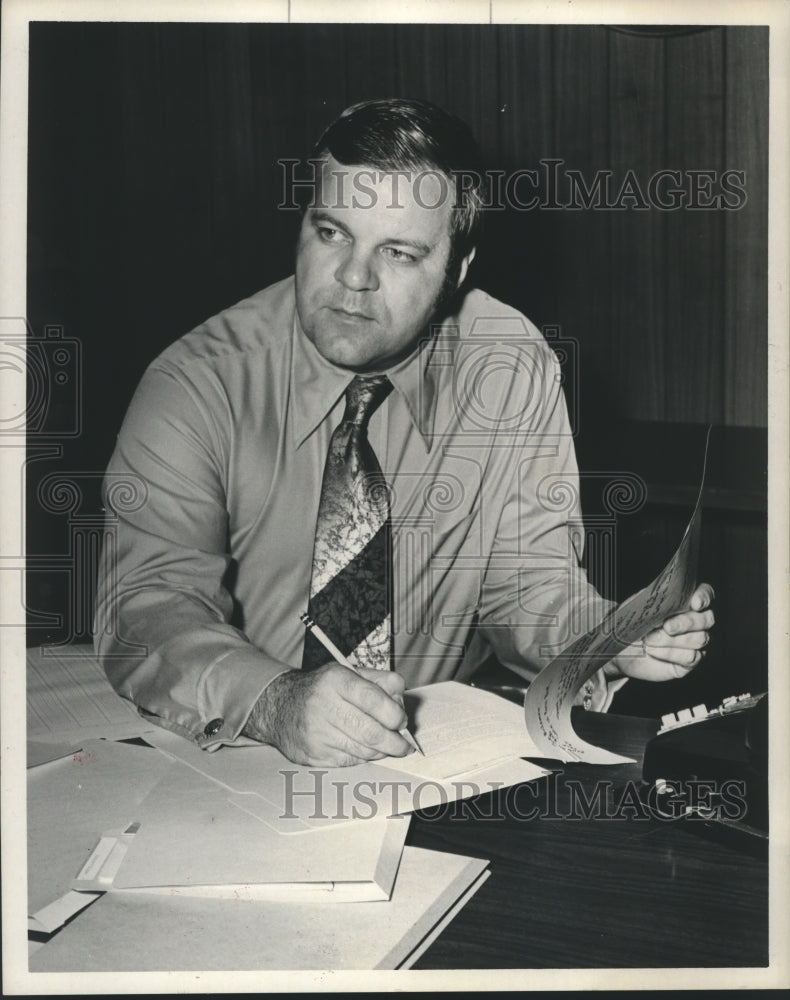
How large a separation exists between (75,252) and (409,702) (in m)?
0.60

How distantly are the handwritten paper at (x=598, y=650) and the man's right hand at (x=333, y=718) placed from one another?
15 cm

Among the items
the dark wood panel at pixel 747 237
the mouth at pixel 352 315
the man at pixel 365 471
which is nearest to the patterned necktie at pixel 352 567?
the man at pixel 365 471

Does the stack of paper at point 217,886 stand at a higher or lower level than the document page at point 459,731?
lower

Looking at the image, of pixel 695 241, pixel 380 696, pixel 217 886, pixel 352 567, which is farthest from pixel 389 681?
pixel 695 241

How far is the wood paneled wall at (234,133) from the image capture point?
3.47ft

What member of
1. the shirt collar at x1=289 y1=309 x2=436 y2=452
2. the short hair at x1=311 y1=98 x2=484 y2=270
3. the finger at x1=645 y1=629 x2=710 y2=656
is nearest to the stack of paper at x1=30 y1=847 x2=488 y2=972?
the finger at x1=645 y1=629 x2=710 y2=656

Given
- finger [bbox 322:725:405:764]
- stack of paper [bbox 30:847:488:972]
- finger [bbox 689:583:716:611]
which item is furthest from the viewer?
finger [bbox 689:583:716:611]

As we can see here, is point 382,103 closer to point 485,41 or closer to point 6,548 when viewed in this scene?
point 485,41

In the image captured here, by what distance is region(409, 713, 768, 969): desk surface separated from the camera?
0.93 meters

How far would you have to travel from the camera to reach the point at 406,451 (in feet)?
3.63

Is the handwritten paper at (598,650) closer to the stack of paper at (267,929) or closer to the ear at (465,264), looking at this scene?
the stack of paper at (267,929)

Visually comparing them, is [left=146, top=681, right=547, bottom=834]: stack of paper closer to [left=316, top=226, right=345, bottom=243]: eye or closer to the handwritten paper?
the handwritten paper

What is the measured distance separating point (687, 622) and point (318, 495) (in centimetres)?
43

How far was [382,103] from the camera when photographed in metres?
1.05
